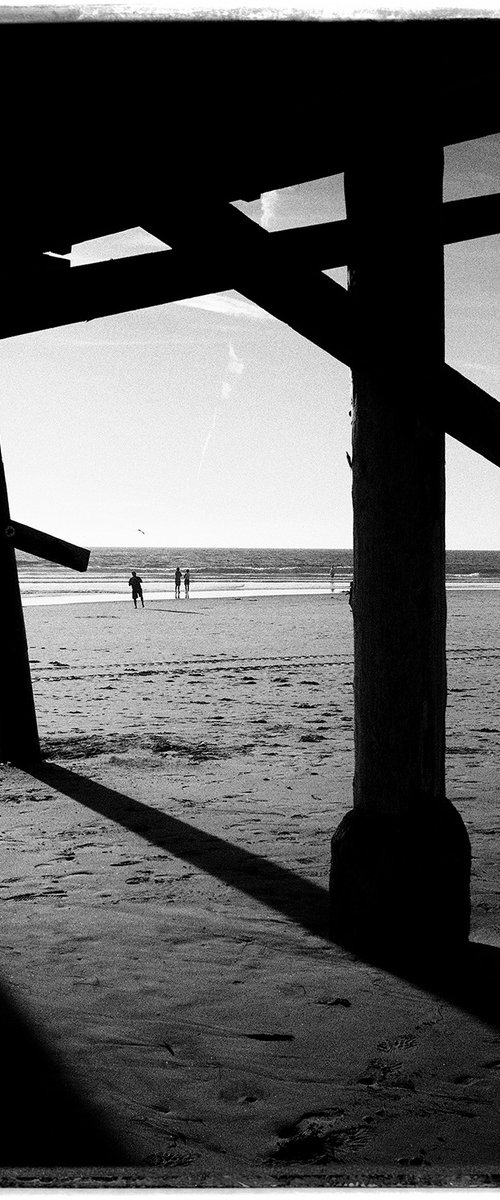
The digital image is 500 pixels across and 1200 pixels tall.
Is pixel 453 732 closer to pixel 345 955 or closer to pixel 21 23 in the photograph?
pixel 345 955

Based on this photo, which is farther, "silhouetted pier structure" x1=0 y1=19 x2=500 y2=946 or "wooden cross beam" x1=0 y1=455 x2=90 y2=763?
"wooden cross beam" x1=0 y1=455 x2=90 y2=763

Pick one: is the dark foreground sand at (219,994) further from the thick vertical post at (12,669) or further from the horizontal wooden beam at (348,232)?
the horizontal wooden beam at (348,232)

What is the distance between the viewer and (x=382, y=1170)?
1.86m

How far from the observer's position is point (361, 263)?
2.84 metres

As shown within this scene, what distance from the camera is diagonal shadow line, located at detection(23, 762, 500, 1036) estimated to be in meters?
2.75

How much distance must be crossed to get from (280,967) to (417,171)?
2.62 metres

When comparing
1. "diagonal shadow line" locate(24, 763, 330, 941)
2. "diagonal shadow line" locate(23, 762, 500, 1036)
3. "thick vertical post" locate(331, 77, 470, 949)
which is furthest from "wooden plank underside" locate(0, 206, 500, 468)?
"diagonal shadow line" locate(24, 763, 330, 941)

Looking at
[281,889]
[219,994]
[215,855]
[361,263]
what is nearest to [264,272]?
[361,263]

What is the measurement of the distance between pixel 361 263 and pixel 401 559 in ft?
3.20

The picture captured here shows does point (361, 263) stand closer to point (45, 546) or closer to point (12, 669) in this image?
point (45, 546)

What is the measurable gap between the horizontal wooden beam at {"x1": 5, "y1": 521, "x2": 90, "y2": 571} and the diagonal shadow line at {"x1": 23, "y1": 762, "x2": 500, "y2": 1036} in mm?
1414

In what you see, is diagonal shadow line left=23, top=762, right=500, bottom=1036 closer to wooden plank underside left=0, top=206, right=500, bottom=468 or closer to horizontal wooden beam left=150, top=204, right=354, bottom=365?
wooden plank underside left=0, top=206, right=500, bottom=468

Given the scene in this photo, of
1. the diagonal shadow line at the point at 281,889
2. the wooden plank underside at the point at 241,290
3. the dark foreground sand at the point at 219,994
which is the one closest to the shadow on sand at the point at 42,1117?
the dark foreground sand at the point at 219,994

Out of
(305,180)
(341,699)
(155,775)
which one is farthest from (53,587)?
(305,180)
